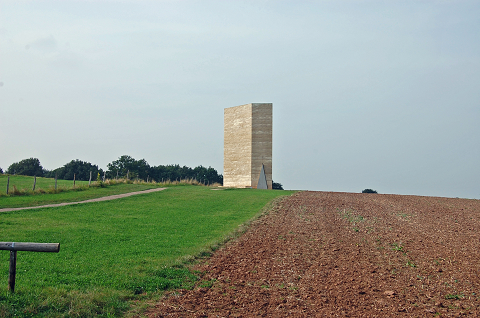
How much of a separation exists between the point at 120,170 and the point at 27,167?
18627mm

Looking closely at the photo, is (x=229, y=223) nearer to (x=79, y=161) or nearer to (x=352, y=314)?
(x=352, y=314)

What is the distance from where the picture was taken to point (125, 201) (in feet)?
66.9

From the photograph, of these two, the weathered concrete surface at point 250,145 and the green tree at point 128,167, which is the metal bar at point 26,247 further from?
the green tree at point 128,167

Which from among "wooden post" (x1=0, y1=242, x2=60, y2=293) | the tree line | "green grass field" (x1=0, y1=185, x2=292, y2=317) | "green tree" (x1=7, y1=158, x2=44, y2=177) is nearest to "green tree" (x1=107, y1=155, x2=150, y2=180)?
the tree line

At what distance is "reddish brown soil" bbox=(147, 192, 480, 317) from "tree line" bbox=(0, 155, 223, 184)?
56.9 m

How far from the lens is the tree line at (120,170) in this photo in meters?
70.8

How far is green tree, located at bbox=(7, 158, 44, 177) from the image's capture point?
70.6m

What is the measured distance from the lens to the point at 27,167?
70.9 meters

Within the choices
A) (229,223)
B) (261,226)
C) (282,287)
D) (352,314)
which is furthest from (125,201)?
(352,314)

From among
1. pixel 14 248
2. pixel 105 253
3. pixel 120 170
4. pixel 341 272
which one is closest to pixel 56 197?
pixel 105 253

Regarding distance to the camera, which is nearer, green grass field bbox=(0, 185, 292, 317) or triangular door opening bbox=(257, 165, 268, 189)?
green grass field bbox=(0, 185, 292, 317)

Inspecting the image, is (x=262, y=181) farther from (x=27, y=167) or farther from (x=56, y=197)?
(x=27, y=167)

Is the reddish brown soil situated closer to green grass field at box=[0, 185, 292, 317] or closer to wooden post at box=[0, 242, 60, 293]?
green grass field at box=[0, 185, 292, 317]

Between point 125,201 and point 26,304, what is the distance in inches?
608
